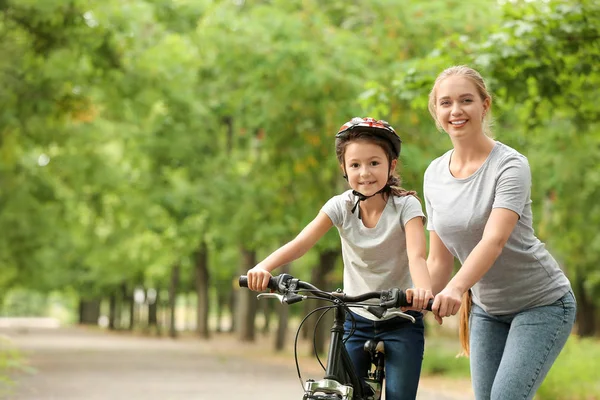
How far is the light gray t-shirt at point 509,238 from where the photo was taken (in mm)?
3893

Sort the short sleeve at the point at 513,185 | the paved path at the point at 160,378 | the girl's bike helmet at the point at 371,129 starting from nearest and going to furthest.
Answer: the short sleeve at the point at 513,185 → the girl's bike helmet at the point at 371,129 → the paved path at the point at 160,378

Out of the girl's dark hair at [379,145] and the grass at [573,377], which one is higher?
the girl's dark hair at [379,145]

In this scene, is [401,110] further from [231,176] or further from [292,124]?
[231,176]

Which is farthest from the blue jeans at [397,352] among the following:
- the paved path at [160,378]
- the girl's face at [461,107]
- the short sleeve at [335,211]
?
the paved path at [160,378]

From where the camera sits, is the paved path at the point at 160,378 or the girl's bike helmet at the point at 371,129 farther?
the paved path at the point at 160,378

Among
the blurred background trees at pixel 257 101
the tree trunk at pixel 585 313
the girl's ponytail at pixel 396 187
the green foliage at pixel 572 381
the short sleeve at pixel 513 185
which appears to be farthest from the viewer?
the tree trunk at pixel 585 313

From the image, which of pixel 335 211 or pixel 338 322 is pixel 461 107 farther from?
pixel 338 322

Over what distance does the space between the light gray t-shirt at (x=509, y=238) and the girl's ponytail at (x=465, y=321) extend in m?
0.21

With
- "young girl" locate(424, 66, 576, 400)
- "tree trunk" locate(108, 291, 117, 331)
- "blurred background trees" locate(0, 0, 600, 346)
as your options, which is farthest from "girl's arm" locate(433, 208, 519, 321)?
"tree trunk" locate(108, 291, 117, 331)

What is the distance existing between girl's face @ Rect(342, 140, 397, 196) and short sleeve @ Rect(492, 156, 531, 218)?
495 millimetres

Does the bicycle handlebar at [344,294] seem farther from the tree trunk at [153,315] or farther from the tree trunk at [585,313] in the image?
the tree trunk at [153,315]

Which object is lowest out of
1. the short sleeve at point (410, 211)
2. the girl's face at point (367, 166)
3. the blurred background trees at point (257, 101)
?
the short sleeve at point (410, 211)

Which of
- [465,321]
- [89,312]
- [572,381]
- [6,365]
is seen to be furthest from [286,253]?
[89,312]

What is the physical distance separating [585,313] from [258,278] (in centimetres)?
3918
